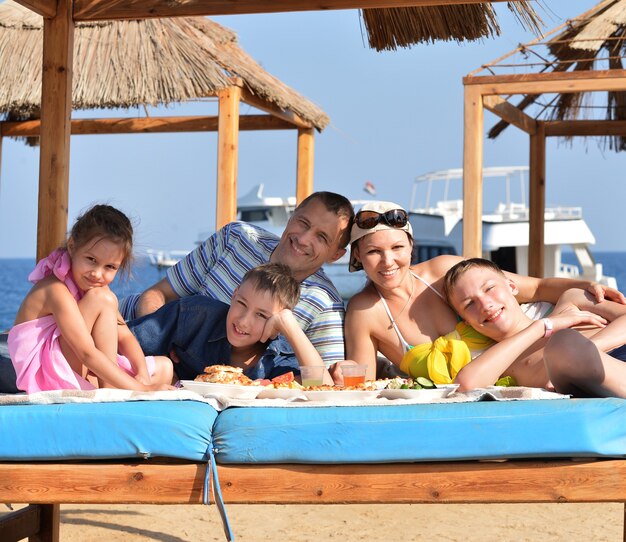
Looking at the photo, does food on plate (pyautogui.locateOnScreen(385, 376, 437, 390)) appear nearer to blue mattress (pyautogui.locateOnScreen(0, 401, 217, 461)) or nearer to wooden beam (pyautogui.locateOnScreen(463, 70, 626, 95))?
blue mattress (pyautogui.locateOnScreen(0, 401, 217, 461))

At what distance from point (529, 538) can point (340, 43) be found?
5820 cm

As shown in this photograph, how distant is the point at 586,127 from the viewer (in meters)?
9.16

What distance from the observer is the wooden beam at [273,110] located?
8.98 metres

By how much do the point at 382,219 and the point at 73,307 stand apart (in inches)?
47.2

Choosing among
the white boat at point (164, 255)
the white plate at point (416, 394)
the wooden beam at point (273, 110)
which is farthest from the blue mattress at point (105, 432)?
the white boat at point (164, 255)

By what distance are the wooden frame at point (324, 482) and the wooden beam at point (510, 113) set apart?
16.1ft

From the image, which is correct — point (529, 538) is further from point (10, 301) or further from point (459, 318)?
point (10, 301)

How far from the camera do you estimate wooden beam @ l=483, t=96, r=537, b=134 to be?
735cm

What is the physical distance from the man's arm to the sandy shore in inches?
66.9

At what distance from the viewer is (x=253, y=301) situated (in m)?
3.29

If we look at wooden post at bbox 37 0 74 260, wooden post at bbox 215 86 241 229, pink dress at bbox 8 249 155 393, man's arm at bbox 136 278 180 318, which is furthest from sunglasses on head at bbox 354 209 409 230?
wooden post at bbox 215 86 241 229

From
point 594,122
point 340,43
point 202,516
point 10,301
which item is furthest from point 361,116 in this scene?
point 202,516

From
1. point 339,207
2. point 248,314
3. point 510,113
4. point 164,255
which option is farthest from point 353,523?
point 164,255

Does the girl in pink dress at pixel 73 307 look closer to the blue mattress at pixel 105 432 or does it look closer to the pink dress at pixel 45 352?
the pink dress at pixel 45 352
